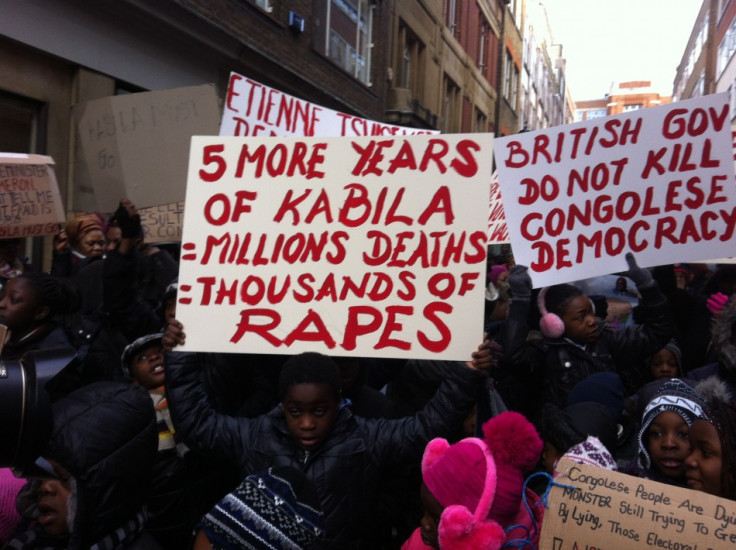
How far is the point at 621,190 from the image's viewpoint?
122 inches

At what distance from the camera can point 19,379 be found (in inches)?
70.3

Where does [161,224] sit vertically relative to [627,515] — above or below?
above

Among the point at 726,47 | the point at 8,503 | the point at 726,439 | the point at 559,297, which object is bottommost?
the point at 8,503

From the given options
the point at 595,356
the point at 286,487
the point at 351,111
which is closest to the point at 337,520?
the point at 286,487

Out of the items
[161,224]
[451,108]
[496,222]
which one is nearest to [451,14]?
[451,108]

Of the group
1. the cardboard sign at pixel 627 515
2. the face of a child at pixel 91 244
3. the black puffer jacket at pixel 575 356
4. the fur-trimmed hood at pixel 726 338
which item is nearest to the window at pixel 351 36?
the face of a child at pixel 91 244

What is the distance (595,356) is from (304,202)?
5.01 ft

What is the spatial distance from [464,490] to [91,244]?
3245mm

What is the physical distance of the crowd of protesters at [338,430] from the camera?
6.22ft

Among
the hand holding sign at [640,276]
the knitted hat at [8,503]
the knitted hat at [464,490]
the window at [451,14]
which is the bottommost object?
the knitted hat at [8,503]

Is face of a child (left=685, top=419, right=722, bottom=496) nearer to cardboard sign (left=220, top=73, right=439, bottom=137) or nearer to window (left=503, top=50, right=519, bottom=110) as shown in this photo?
cardboard sign (left=220, top=73, right=439, bottom=137)

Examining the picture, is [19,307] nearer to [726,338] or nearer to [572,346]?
[572,346]

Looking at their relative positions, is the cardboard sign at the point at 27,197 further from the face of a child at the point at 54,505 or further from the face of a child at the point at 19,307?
the face of a child at the point at 54,505

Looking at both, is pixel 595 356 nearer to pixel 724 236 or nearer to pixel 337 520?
pixel 724 236
